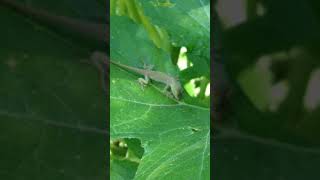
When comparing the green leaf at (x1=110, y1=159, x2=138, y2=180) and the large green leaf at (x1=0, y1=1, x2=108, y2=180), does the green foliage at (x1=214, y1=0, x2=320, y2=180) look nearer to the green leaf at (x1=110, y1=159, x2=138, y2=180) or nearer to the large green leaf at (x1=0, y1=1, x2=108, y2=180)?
the large green leaf at (x1=0, y1=1, x2=108, y2=180)

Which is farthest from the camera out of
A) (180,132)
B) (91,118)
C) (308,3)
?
(180,132)

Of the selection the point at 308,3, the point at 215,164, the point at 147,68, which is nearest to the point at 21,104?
the point at 147,68

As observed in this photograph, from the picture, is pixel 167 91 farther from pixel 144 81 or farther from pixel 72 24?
pixel 72 24

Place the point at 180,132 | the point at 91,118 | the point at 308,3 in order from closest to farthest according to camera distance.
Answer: the point at 308,3 → the point at 91,118 → the point at 180,132

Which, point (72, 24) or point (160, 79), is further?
point (160, 79)

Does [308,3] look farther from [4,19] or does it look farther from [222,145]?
[4,19]

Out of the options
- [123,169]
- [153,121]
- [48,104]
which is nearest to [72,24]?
[48,104]

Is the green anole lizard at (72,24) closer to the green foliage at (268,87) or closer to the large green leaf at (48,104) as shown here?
the large green leaf at (48,104)

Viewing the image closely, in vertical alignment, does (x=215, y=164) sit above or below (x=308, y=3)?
below
